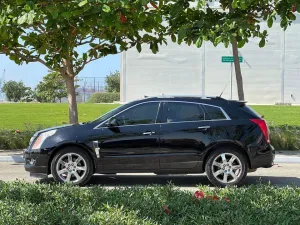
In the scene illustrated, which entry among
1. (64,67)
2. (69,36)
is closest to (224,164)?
(69,36)

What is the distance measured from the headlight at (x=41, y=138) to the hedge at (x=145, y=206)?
2934mm

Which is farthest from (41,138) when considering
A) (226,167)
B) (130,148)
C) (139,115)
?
(226,167)

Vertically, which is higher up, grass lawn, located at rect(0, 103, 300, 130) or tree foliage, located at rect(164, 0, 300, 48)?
tree foliage, located at rect(164, 0, 300, 48)

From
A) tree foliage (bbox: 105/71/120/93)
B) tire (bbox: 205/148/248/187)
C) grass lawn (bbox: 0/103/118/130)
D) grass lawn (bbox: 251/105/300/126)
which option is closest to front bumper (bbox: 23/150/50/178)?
tire (bbox: 205/148/248/187)

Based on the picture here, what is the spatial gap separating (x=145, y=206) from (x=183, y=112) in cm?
415

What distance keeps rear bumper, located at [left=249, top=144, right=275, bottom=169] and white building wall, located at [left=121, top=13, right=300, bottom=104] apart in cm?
3444

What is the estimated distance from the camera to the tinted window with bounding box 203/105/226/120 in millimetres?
8477

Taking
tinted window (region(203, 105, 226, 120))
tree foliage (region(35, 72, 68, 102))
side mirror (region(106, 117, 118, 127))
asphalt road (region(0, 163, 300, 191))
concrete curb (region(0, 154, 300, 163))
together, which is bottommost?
asphalt road (region(0, 163, 300, 191))

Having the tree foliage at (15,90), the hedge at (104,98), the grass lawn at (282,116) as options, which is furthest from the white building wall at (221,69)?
the tree foliage at (15,90)

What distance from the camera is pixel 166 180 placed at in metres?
9.26

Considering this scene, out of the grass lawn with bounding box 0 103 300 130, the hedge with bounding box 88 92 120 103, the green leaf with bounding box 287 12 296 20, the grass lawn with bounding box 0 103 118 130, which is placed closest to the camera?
the green leaf with bounding box 287 12 296 20

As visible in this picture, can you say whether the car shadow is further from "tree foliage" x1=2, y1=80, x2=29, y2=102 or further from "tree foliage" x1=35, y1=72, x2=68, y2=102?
"tree foliage" x1=2, y1=80, x2=29, y2=102

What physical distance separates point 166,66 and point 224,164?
3622cm

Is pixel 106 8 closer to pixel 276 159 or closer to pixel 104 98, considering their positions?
pixel 276 159
